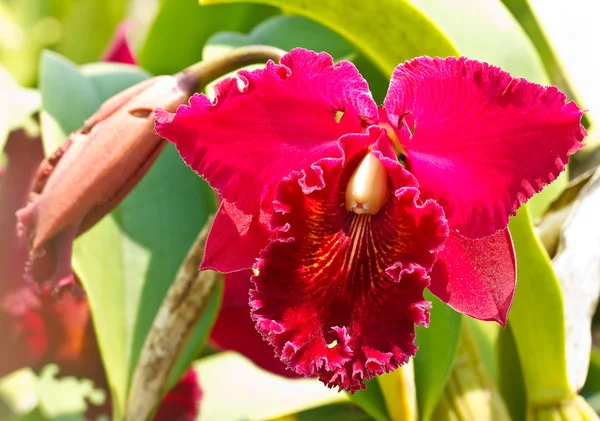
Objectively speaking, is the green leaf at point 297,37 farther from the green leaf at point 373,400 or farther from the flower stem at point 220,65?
the green leaf at point 373,400

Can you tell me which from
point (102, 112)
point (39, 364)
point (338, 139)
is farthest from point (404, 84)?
point (39, 364)

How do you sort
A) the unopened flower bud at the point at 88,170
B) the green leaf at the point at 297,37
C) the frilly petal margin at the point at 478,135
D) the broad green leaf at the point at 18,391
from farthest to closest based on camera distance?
the broad green leaf at the point at 18,391, the green leaf at the point at 297,37, the unopened flower bud at the point at 88,170, the frilly petal margin at the point at 478,135

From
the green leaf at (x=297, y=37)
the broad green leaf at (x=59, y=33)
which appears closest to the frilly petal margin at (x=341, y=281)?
the green leaf at (x=297, y=37)

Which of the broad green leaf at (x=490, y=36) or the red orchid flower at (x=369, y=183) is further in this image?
the broad green leaf at (x=490, y=36)

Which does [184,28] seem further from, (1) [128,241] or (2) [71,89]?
(1) [128,241]

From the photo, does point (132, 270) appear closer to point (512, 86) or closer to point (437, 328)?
point (437, 328)

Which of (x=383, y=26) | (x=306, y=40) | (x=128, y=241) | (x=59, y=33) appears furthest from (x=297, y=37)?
(x=59, y=33)

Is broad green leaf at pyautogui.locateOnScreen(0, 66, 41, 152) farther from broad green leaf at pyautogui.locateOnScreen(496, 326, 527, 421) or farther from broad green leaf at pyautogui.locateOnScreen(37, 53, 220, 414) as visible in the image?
broad green leaf at pyautogui.locateOnScreen(496, 326, 527, 421)
